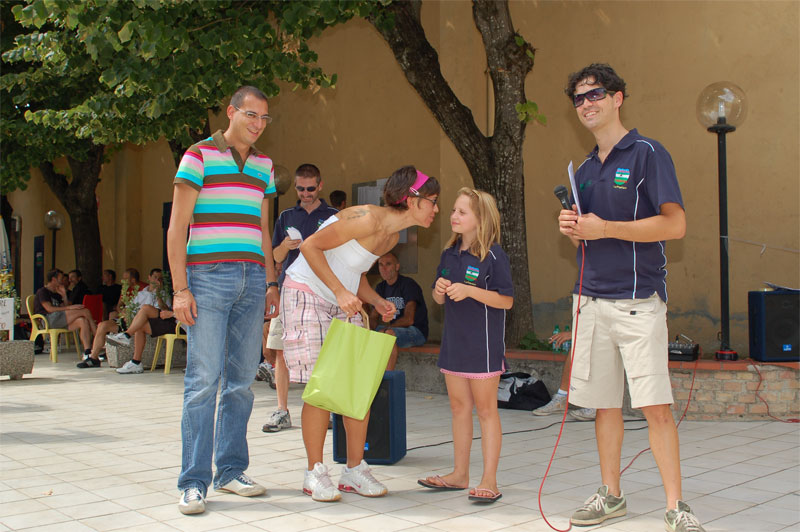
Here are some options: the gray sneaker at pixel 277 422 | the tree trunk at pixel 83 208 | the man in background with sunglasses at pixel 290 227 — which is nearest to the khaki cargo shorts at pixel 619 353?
the man in background with sunglasses at pixel 290 227

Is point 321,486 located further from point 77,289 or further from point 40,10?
point 77,289

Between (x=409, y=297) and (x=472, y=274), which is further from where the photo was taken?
(x=409, y=297)

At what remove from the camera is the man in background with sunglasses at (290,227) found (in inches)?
253

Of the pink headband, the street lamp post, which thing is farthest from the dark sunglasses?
the street lamp post

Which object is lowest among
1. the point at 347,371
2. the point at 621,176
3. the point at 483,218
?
the point at 347,371

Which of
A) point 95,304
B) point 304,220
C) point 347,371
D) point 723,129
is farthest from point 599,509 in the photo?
point 95,304

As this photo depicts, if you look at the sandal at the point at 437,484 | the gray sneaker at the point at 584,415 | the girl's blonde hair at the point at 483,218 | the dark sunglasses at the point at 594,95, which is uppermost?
the dark sunglasses at the point at 594,95

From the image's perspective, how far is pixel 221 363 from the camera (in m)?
4.27

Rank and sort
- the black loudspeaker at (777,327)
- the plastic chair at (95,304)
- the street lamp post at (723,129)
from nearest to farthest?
the black loudspeaker at (777,327), the street lamp post at (723,129), the plastic chair at (95,304)

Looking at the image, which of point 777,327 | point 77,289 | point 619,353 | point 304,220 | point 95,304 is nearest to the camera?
point 619,353

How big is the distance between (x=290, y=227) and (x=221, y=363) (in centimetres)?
228

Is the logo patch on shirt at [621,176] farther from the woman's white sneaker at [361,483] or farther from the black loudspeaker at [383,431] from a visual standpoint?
the black loudspeaker at [383,431]

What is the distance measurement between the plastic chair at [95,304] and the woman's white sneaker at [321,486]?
1110 cm

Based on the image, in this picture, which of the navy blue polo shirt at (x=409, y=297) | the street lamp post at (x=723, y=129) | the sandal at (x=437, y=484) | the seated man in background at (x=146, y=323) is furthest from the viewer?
the seated man in background at (x=146, y=323)
